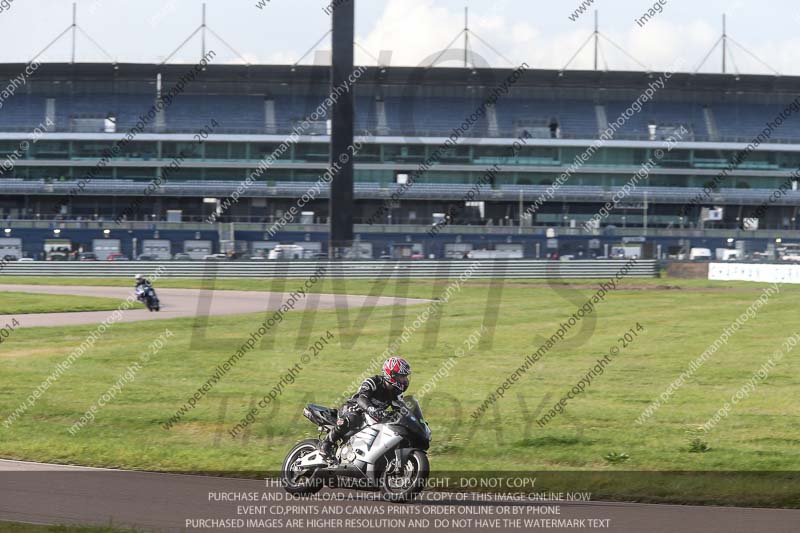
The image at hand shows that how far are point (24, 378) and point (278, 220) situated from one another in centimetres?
6000

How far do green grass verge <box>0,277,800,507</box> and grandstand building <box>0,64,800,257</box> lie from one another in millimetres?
53367

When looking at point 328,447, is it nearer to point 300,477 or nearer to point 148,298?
point 300,477

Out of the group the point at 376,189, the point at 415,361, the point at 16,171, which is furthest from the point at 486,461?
the point at 16,171

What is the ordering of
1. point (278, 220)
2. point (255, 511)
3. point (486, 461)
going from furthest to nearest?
point (278, 220) → point (486, 461) → point (255, 511)

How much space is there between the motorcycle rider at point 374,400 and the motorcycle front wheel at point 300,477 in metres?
0.20

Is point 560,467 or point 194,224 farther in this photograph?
point 194,224

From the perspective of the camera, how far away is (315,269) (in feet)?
166

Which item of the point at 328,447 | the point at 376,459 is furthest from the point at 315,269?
the point at 376,459

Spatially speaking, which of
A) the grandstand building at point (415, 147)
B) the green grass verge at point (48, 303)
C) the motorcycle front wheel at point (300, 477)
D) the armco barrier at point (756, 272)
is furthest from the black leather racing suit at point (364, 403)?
the grandstand building at point (415, 147)

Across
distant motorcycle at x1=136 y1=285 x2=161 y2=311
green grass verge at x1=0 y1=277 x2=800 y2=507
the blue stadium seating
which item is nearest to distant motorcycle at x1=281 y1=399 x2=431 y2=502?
green grass verge at x1=0 y1=277 x2=800 y2=507

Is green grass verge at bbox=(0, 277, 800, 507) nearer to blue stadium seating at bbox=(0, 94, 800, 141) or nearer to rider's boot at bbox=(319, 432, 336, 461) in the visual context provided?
rider's boot at bbox=(319, 432, 336, 461)

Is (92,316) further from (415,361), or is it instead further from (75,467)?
(75,467)

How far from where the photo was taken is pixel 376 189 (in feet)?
282

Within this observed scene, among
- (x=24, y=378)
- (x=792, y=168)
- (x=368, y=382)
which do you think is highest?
(x=792, y=168)
